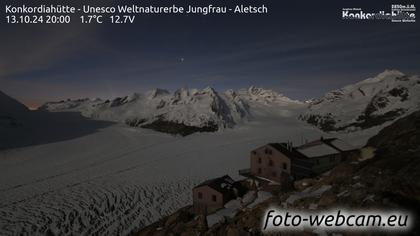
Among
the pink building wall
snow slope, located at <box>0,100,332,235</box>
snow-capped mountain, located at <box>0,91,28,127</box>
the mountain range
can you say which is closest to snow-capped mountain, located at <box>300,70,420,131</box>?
the mountain range

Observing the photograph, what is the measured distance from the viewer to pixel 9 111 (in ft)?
309

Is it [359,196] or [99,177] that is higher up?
[359,196]

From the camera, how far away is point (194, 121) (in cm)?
10544

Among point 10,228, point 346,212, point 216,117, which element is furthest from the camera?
point 216,117

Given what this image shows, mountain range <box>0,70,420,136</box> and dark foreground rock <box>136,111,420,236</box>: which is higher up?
dark foreground rock <box>136,111,420,236</box>

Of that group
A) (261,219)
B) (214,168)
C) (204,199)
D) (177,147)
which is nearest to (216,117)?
(177,147)

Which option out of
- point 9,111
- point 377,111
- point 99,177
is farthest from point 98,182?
point 377,111

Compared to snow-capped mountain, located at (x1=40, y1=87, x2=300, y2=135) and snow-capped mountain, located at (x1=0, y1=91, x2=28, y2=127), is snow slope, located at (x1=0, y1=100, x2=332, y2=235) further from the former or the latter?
snow-capped mountain, located at (x1=40, y1=87, x2=300, y2=135)

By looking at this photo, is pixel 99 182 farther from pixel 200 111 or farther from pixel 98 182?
pixel 200 111

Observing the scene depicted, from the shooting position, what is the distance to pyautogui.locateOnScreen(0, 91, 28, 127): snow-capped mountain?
7838 centimetres

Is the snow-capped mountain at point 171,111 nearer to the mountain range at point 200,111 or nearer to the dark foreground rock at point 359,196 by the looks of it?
the mountain range at point 200,111

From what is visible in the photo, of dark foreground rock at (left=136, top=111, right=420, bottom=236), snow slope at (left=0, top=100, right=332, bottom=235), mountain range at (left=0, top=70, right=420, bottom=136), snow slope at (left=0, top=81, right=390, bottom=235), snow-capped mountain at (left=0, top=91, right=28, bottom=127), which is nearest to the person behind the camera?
dark foreground rock at (left=136, top=111, right=420, bottom=236)

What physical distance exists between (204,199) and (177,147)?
42504 mm

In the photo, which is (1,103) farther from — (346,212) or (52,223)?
(346,212)
